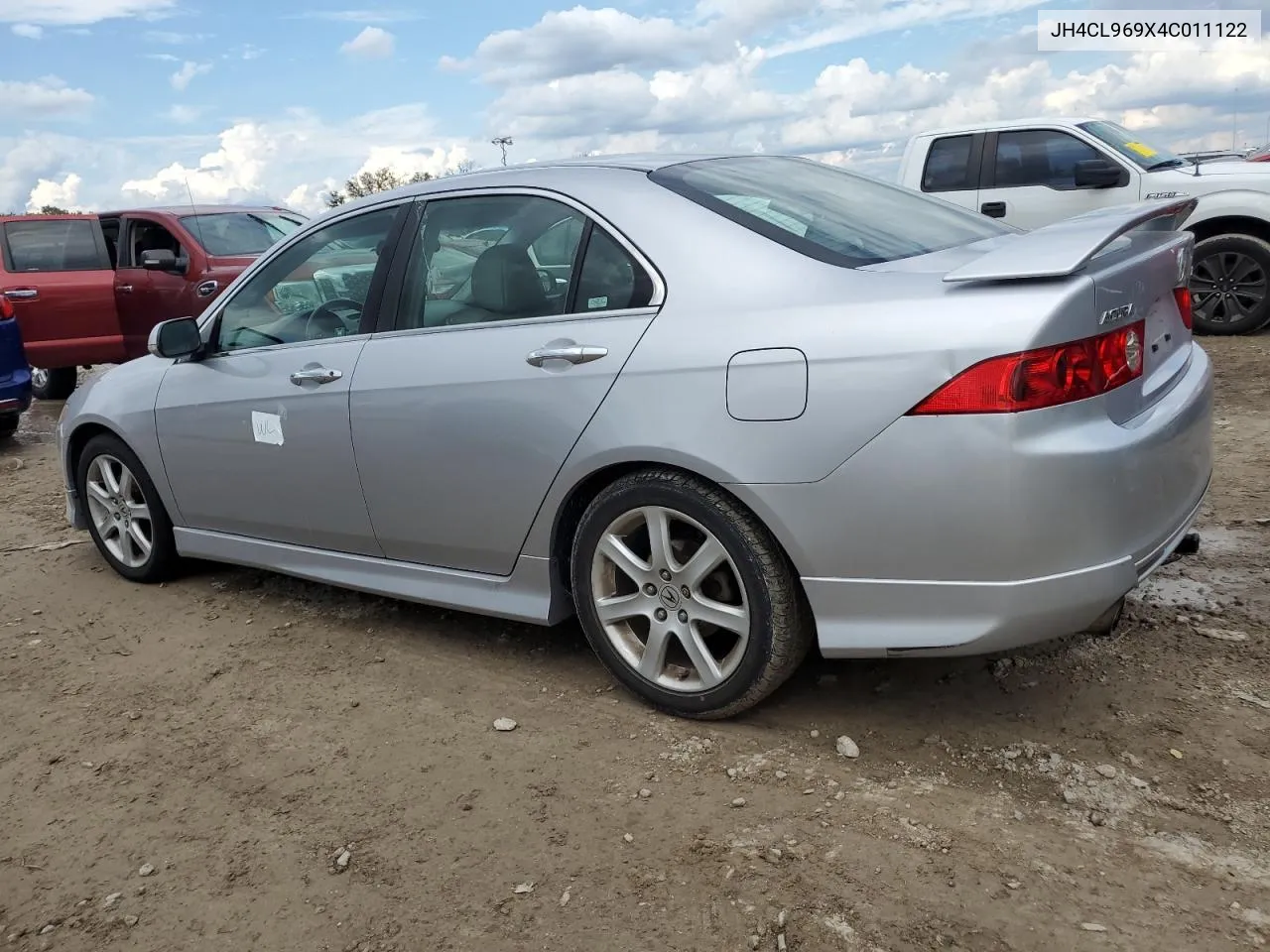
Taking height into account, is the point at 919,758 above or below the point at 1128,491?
below

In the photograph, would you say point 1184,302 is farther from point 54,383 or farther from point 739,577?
point 54,383

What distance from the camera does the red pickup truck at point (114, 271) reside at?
30.9 feet

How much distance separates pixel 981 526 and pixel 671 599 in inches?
36.3

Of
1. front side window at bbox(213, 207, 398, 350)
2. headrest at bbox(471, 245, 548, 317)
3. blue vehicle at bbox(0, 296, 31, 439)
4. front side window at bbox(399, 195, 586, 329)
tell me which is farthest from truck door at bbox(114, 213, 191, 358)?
headrest at bbox(471, 245, 548, 317)

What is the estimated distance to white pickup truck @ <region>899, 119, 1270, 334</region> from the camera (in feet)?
27.5

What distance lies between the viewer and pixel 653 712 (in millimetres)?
3295

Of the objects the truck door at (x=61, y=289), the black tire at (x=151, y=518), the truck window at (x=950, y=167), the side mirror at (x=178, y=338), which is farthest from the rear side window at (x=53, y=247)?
the truck window at (x=950, y=167)

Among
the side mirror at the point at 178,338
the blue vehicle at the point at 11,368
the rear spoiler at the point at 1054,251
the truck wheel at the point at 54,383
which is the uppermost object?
the rear spoiler at the point at 1054,251

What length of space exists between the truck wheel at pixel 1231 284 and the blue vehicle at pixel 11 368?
28.9ft

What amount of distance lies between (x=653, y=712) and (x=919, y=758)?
80 centimetres

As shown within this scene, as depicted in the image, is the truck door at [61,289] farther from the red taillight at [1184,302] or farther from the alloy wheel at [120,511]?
the red taillight at [1184,302]

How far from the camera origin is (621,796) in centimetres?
285

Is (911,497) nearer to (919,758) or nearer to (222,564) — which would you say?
(919,758)

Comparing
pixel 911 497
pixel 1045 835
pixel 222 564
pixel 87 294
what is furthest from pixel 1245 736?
pixel 87 294
